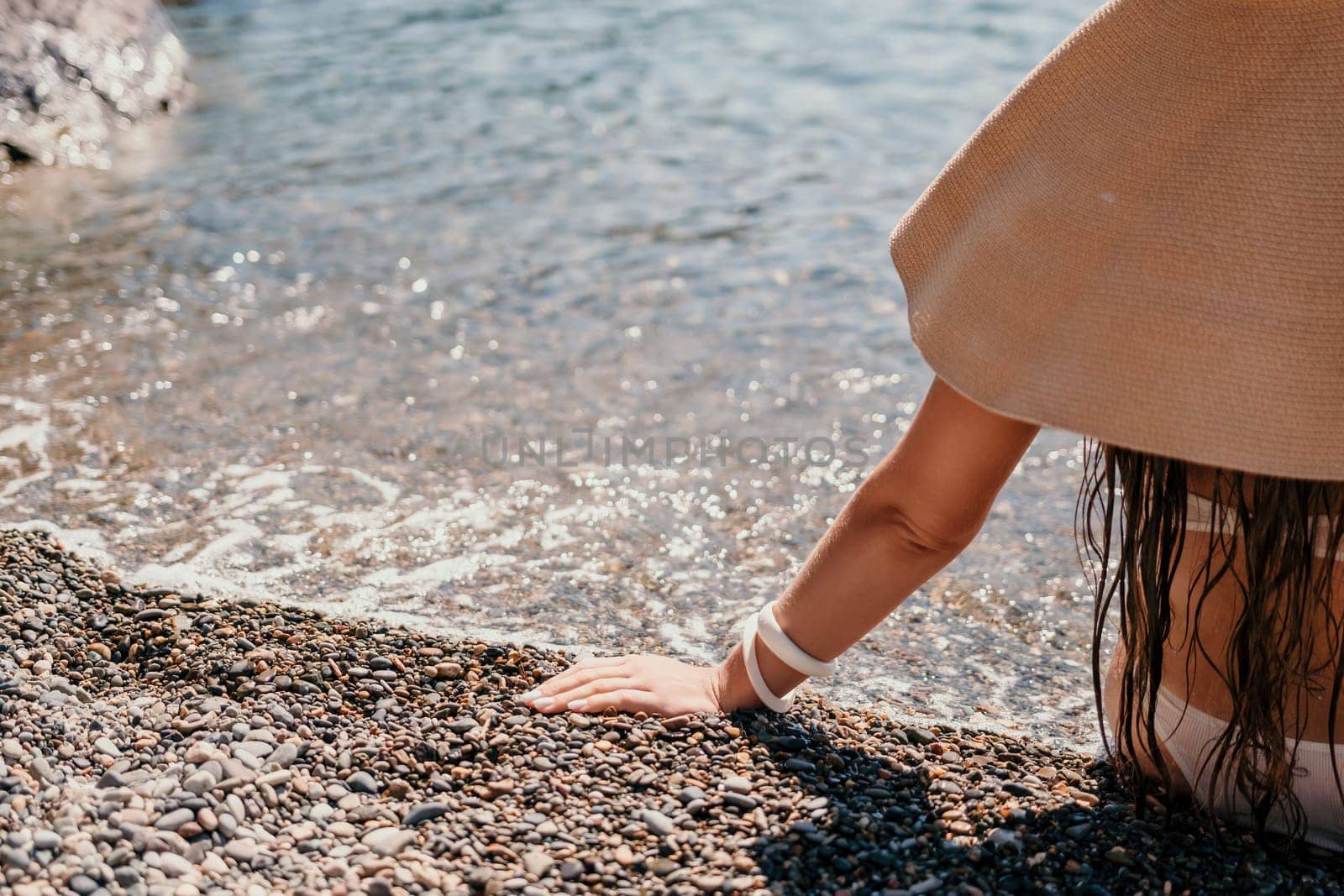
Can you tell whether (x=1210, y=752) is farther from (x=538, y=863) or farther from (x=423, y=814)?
(x=423, y=814)

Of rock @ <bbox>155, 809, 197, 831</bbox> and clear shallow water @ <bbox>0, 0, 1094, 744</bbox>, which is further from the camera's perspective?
clear shallow water @ <bbox>0, 0, 1094, 744</bbox>

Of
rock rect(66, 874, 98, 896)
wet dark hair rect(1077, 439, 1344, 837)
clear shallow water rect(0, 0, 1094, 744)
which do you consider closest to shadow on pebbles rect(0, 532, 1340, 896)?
rock rect(66, 874, 98, 896)

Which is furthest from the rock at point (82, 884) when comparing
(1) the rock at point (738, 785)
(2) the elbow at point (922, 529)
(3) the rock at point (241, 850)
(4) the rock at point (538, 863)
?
(2) the elbow at point (922, 529)

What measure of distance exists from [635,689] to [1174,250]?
1526mm

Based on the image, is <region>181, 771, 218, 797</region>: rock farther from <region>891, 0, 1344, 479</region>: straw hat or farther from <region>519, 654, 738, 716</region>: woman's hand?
<region>891, 0, 1344, 479</region>: straw hat

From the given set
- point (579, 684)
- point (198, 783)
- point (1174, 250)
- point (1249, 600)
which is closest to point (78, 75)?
point (579, 684)

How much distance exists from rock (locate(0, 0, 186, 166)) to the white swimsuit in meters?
8.57

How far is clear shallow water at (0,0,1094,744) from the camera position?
13.3ft

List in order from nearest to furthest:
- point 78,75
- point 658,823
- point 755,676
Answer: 1. point 658,823
2. point 755,676
3. point 78,75

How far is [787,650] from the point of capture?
2475 millimetres

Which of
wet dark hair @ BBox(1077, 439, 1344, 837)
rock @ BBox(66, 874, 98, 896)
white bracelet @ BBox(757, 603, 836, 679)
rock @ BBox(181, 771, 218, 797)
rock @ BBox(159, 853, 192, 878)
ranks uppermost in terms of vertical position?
wet dark hair @ BBox(1077, 439, 1344, 837)

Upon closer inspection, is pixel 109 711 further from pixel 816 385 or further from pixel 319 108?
pixel 319 108

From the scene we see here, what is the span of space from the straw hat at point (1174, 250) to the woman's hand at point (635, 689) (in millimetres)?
1106

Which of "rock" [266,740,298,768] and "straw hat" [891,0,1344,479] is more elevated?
"straw hat" [891,0,1344,479]
